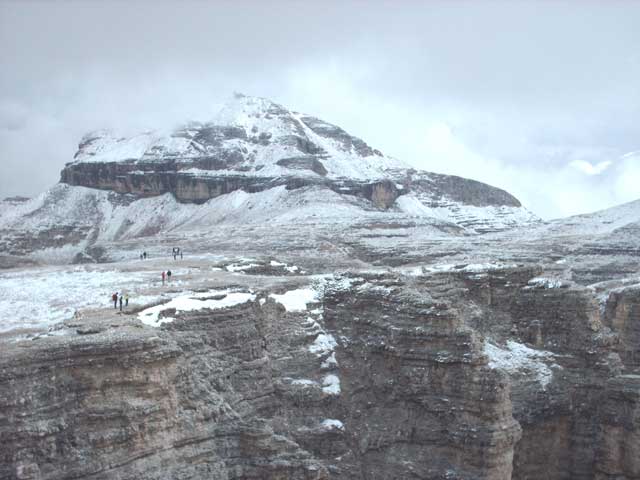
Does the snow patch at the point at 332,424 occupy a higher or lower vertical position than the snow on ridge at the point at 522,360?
lower

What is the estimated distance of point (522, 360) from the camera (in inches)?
1515

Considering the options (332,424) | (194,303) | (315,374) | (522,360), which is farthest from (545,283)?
(194,303)

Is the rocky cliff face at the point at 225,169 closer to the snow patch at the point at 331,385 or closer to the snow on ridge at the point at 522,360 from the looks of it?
the snow on ridge at the point at 522,360

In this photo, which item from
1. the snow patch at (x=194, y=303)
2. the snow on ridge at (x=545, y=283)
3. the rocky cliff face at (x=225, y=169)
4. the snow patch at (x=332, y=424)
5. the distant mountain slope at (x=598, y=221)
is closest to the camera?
the snow patch at (x=194, y=303)

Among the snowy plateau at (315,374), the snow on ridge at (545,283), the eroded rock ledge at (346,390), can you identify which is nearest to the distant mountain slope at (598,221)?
the snowy plateau at (315,374)

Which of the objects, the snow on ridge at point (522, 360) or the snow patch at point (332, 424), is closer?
the snow patch at point (332, 424)

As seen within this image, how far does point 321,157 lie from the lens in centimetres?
19375

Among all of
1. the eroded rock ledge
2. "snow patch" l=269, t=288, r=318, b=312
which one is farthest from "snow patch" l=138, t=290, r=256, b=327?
"snow patch" l=269, t=288, r=318, b=312

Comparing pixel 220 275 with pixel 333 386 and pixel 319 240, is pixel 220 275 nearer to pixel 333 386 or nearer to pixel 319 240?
pixel 333 386

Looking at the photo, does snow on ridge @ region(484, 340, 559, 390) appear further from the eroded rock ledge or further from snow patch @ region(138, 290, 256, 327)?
snow patch @ region(138, 290, 256, 327)

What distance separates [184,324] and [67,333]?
17.4 ft

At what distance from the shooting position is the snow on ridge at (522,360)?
37.4 meters

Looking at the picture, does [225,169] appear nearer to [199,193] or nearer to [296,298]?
[199,193]

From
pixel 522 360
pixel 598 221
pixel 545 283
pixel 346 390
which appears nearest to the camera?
pixel 346 390
